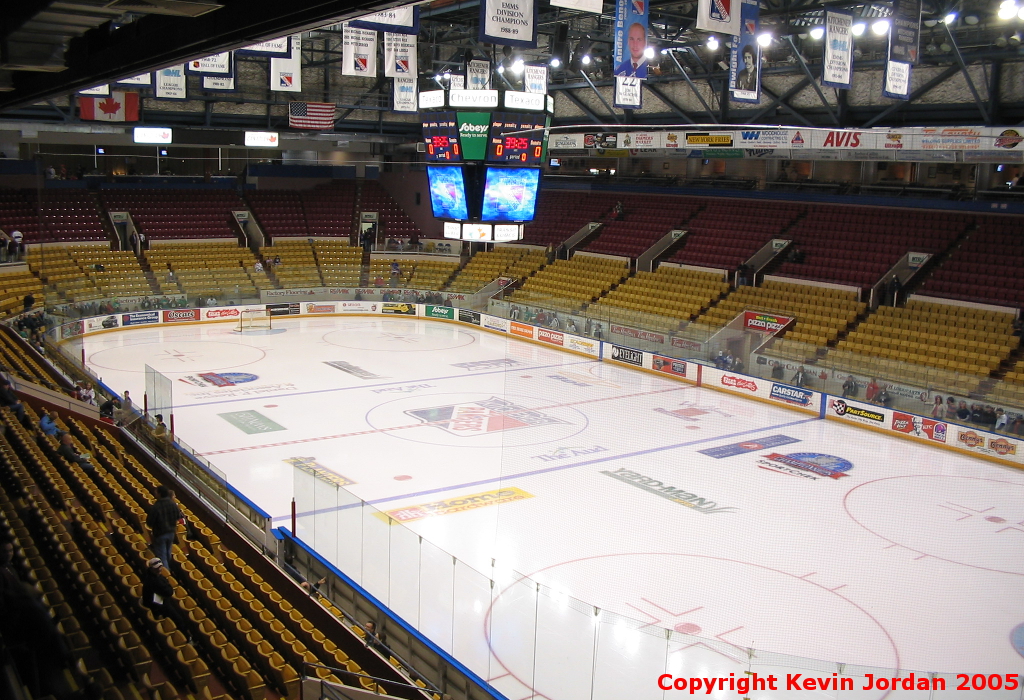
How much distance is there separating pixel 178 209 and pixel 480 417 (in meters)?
22.8

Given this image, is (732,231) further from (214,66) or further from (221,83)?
(214,66)

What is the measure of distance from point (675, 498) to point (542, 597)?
A: 23.4ft

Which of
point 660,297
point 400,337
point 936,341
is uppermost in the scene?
point 660,297

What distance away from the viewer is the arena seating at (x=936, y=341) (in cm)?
2002

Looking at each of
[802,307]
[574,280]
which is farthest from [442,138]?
[574,280]

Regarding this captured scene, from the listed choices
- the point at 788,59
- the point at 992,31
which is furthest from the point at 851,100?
the point at 992,31

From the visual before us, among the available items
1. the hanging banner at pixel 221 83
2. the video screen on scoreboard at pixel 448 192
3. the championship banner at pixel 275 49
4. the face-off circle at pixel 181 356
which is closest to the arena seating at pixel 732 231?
the video screen on scoreboard at pixel 448 192

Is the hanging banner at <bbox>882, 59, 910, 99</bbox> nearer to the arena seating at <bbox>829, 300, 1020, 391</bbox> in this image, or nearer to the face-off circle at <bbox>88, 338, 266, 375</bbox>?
the arena seating at <bbox>829, 300, 1020, 391</bbox>

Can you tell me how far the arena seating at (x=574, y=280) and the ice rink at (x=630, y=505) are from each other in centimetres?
564

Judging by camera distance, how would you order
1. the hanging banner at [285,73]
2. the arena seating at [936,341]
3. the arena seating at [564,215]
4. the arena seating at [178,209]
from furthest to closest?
1. the arena seating at [564,215]
2. the arena seating at [178,209]
3. the hanging banner at [285,73]
4. the arena seating at [936,341]

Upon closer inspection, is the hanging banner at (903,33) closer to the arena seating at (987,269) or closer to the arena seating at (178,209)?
the arena seating at (987,269)

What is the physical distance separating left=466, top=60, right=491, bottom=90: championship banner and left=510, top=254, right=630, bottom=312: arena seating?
7.54 metres

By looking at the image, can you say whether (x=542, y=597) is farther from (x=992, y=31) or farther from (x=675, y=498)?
(x=992, y=31)

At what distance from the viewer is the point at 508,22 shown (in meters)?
13.5
